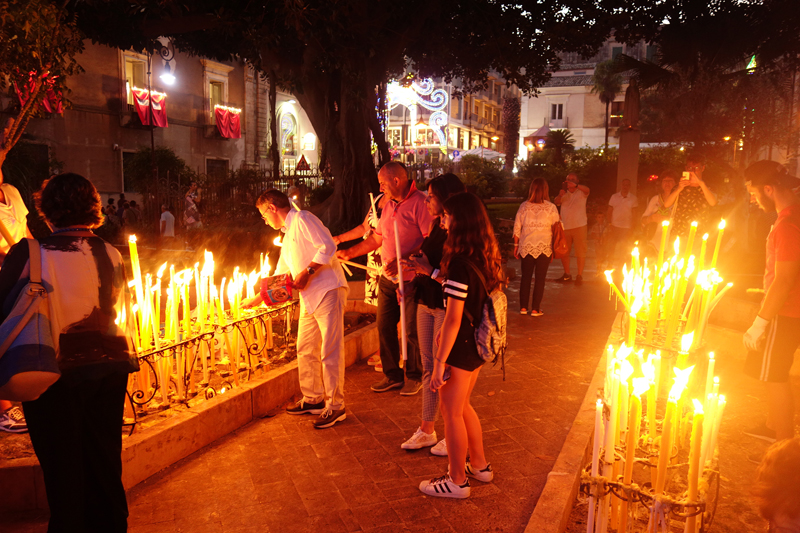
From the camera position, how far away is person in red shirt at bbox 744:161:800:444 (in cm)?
424

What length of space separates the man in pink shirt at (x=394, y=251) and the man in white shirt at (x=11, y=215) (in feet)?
8.58

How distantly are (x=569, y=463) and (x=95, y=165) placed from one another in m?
29.7

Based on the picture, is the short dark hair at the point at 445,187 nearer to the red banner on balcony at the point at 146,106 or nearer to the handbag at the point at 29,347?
the handbag at the point at 29,347

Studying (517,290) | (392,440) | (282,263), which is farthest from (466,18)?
(392,440)

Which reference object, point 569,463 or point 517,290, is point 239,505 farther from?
point 517,290

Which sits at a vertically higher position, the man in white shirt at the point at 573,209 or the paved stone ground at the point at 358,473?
the man in white shirt at the point at 573,209

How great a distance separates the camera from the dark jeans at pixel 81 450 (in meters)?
2.99

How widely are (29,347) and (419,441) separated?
2.66 metres

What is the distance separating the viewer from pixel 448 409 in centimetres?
368

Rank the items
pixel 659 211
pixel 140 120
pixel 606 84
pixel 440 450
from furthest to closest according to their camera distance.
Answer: pixel 606 84 < pixel 140 120 < pixel 659 211 < pixel 440 450

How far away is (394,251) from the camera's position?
17.6 ft

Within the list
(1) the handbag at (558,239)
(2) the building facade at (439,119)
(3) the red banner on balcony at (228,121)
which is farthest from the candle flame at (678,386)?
(2) the building facade at (439,119)

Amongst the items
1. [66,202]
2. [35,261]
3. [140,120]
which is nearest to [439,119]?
[140,120]

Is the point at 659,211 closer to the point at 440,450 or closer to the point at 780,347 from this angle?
the point at 780,347
